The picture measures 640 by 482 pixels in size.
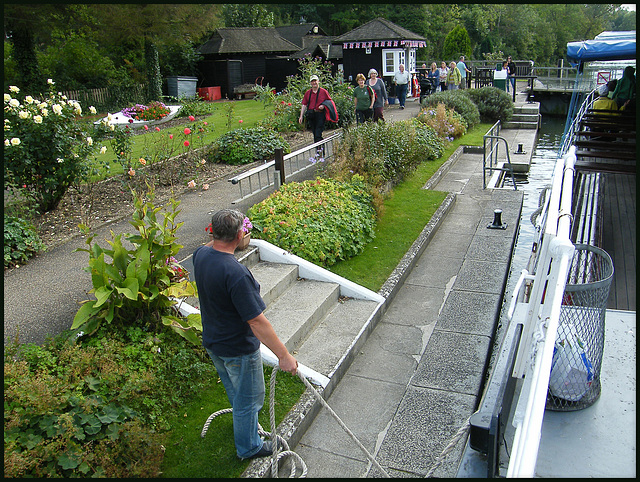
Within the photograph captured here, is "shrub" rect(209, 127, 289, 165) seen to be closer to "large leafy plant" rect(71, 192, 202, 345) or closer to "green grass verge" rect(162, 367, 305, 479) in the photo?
"large leafy plant" rect(71, 192, 202, 345)

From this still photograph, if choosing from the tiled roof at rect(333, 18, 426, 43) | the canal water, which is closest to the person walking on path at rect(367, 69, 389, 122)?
the canal water

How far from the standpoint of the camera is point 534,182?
1454 centimetres

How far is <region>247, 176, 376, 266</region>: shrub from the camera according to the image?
6.82 meters

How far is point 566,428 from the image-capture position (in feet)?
12.8

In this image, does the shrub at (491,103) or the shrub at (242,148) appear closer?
the shrub at (242,148)

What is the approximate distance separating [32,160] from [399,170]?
6.60m

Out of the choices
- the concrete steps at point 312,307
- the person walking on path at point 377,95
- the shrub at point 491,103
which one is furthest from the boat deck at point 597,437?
the shrub at point 491,103

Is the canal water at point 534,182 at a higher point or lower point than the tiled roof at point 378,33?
lower

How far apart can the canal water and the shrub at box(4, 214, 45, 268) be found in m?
6.07

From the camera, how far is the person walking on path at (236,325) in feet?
11.0

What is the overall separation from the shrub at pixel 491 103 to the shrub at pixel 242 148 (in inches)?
465

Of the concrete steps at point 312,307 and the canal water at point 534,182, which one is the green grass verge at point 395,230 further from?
the canal water at point 534,182

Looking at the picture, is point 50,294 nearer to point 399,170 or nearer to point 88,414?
point 88,414

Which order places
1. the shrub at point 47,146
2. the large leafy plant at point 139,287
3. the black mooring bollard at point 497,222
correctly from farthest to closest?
the black mooring bollard at point 497,222 < the shrub at point 47,146 < the large leafy plant at point 139,287
